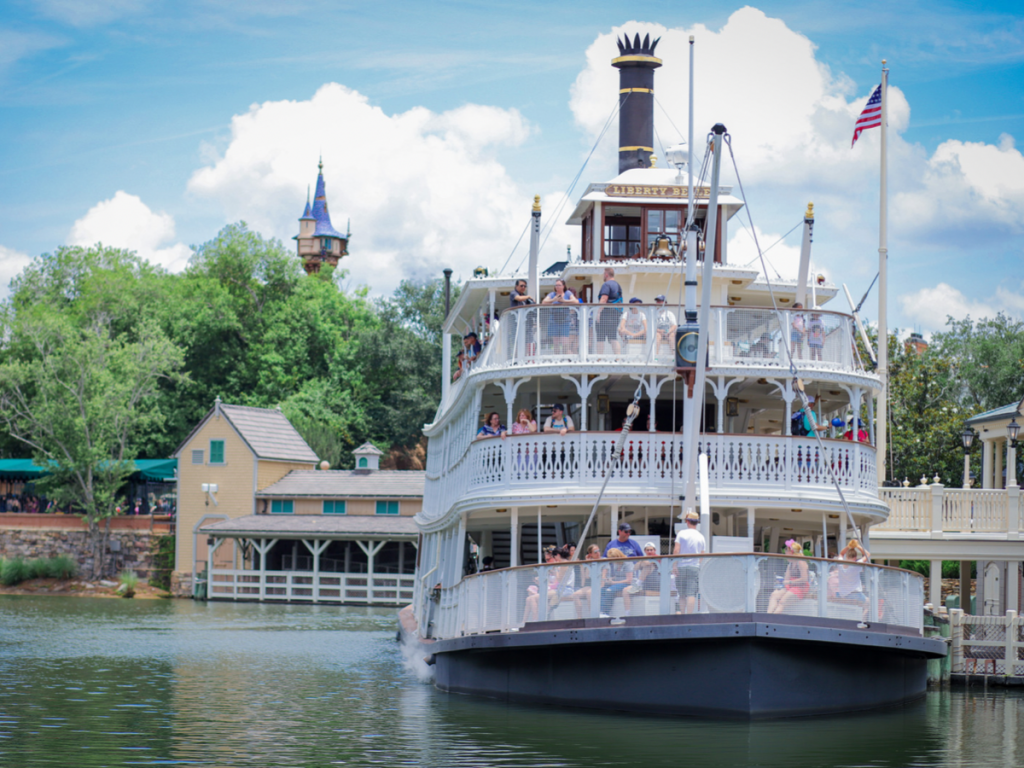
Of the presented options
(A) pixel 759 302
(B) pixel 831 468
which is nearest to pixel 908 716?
(B) pixel 831 468

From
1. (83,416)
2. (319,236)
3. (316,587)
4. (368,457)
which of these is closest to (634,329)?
(316,587)

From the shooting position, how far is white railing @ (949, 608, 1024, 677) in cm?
2298

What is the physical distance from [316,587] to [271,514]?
171 inches

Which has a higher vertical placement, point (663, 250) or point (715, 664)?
point (663, 250)

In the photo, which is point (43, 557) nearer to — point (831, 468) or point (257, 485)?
point (257, 485)

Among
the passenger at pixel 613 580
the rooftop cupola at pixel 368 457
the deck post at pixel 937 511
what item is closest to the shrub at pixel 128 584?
the rooftop cupola at pixel 368 457

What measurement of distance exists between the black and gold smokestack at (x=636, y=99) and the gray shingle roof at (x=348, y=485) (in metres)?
28.6

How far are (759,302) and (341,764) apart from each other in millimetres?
13469

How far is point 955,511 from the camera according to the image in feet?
89.1

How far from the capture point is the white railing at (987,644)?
23.0m

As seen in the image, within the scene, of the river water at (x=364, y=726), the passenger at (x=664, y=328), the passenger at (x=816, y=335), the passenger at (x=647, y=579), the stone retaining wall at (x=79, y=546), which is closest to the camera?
the river water at (x=364, y=726)

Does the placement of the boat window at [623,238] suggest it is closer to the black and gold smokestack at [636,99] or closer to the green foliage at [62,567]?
the black and gold smokestack at [636,99]

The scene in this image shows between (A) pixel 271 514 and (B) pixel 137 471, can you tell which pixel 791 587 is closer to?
(A) pixel 271 514

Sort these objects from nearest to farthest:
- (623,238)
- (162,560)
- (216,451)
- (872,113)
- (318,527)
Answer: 1. (623,238)
2. (872,113)
3. (318,527)
4. (216,451)
5. (162,560)
